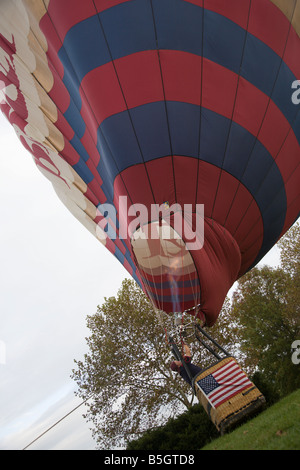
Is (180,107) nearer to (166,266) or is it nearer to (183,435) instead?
(166,266)

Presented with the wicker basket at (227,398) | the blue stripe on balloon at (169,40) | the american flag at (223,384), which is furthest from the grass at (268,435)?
the blue stripe on balloon at (169,40)

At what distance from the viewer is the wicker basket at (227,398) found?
3.91m

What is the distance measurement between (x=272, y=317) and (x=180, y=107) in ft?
34.4

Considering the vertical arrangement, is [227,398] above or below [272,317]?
below

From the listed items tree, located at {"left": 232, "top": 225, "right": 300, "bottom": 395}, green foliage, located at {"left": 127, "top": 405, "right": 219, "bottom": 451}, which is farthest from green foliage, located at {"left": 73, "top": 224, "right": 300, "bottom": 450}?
green foliage, located at {"left": 127, "top": 405, "right": 219, "bottom": 451}

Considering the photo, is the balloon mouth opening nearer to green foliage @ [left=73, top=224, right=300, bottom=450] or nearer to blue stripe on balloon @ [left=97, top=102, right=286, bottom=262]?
blue stripe on balloon @ [left=97, top=102, right=286, bottom=262]

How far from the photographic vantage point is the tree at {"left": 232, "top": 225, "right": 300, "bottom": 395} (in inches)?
469

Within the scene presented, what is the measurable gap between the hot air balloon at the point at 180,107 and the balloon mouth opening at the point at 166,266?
15 mm

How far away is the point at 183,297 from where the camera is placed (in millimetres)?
4672

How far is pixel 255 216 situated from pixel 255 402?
92.2 inches

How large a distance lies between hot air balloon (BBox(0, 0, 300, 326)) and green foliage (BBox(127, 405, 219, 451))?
2090 millimetres

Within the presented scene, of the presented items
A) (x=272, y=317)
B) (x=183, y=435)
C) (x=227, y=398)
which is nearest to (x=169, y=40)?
(x=227, y=398)

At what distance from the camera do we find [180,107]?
13.4 ft

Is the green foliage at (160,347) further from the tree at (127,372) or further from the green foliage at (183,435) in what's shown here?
A: the green foliage at (183,435)
